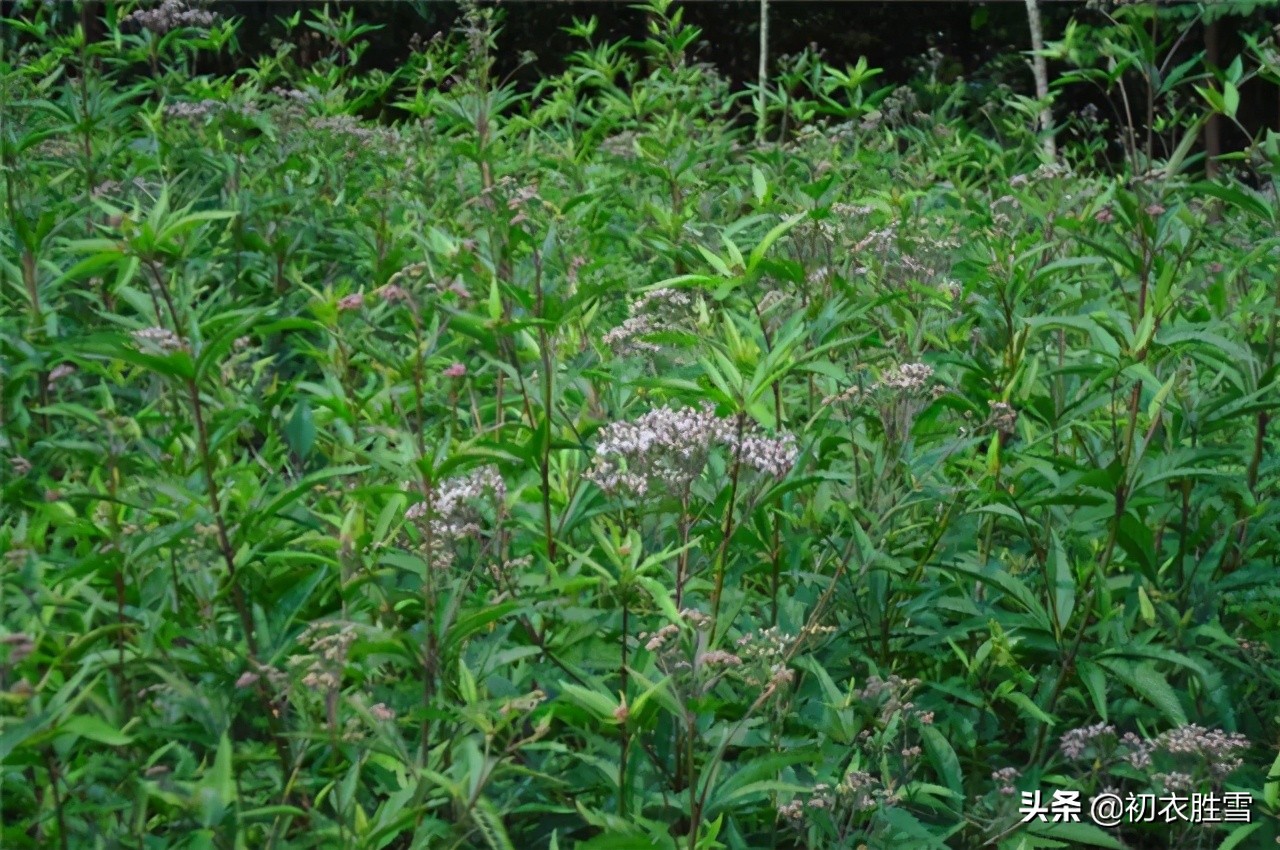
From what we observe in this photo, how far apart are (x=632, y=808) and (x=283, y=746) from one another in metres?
0.58

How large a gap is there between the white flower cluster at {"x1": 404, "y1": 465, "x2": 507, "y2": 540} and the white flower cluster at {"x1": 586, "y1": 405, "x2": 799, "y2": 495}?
0.22m

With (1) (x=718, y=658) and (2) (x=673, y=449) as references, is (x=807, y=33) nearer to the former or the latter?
(2) (x=673, y=449)

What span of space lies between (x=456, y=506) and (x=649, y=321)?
1.18 metres

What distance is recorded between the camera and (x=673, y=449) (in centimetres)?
244

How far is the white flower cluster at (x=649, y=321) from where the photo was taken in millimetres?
3328

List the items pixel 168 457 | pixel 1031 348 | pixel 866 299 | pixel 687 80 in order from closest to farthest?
pixel 168 457 → pixel 866 299 → pixel 1031 348 → pixel 687 80

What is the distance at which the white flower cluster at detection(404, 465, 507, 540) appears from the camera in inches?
95.9

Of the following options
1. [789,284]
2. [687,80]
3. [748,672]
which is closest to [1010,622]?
[748,672]

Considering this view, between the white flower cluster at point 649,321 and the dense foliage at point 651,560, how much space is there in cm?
1

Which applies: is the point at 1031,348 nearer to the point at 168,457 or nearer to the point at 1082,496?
the point at 1082,496

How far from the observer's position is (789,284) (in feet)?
13.9

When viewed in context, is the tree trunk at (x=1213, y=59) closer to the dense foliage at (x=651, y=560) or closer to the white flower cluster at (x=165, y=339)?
the dense foliage at (x=651, y=560)

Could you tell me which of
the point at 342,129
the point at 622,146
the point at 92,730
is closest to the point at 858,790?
the point at 92,730

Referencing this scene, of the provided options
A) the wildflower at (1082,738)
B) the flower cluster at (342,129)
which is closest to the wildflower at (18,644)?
the wildflower at (1082,738)
